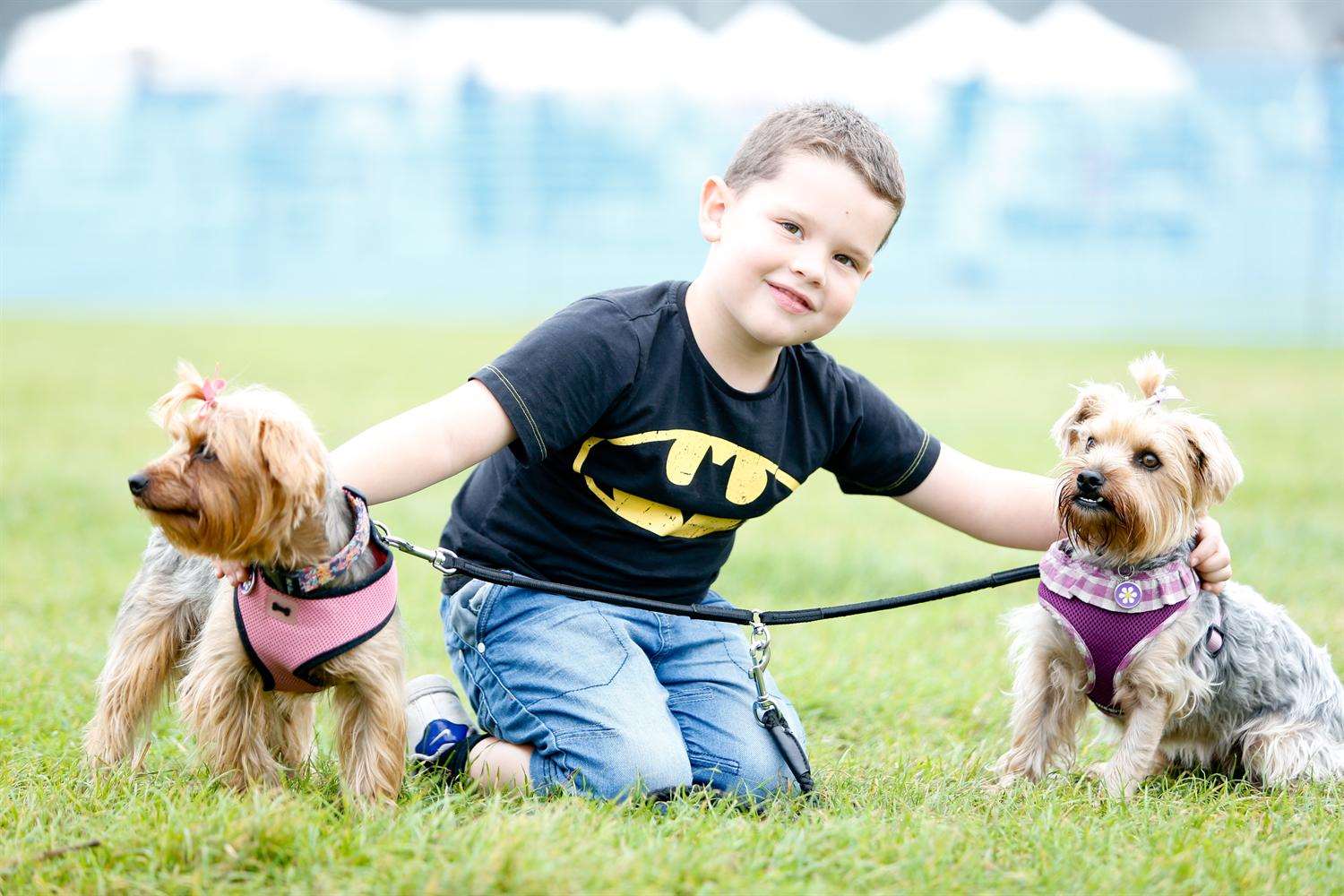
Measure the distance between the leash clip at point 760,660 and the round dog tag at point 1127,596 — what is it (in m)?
1.06

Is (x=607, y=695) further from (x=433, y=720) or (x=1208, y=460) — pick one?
(x=1208, y=460)

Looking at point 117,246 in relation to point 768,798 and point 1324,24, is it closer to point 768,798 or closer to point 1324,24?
point 1324,24

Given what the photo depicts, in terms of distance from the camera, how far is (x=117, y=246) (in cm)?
2895

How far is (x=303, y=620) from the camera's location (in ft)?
10.8

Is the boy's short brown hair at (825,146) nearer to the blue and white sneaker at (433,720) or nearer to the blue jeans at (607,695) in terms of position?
the blue jeans at (607,695)

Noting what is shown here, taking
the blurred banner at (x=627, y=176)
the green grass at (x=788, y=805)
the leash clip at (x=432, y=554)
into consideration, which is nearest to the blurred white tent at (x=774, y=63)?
the blurred banner at (x=627, y=176)

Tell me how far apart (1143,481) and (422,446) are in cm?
212

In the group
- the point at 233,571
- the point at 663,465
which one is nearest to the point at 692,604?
the point at 663,465

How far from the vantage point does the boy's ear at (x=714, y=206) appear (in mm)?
4078

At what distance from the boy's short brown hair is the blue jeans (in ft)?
4.70

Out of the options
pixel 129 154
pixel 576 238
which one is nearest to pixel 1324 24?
pixel 576 238

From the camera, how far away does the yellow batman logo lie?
3.99m

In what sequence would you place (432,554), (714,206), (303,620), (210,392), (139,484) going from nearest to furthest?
(139,484) → (210,392) → (303,620) → (432,554) → (714,206)

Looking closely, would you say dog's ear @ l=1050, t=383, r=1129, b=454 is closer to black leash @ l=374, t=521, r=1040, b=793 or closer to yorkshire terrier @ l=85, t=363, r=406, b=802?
black leash @ l=374, t=521, r=1040, b=793
